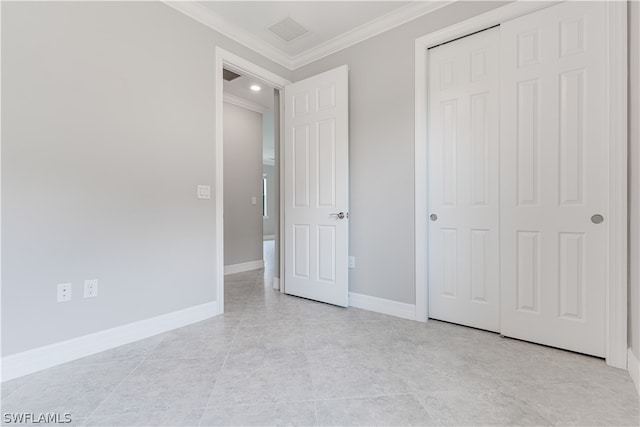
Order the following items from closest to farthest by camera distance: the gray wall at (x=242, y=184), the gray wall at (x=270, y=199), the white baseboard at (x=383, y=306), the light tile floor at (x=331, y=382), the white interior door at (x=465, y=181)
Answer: the light tile floor at (x=331, y=382), the white interior door at (x=465, y=181), the white baseboard at (x=383, y=306), the gray wall at (x=242, y=184), the gray wall at (x=270, y=199)

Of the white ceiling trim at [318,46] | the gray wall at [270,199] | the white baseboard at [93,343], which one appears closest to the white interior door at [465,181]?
the white ceiling trim at [318,46]

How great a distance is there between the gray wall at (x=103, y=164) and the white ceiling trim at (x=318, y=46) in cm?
9

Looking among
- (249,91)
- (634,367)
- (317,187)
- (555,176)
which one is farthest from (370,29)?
(634,367)

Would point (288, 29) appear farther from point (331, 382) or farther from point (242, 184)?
point (331, 382)

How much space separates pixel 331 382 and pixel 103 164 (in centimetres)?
199

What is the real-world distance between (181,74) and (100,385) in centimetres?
220

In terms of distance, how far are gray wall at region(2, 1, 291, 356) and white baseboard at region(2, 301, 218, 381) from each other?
46 mm

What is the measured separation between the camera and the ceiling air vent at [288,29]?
260 centimetres

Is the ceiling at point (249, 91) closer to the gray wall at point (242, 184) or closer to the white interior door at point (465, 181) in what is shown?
the gray wall at point (242, 184)

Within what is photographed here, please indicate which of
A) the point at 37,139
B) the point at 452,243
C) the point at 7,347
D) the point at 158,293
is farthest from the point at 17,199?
the point at 452,243

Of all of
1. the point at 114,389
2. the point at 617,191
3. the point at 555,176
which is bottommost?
the point at 114,389

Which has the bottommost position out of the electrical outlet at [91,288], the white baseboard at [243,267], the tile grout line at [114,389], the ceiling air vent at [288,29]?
the tile grout line at [114,389]

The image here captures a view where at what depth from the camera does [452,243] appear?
232 cm

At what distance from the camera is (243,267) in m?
4.52
